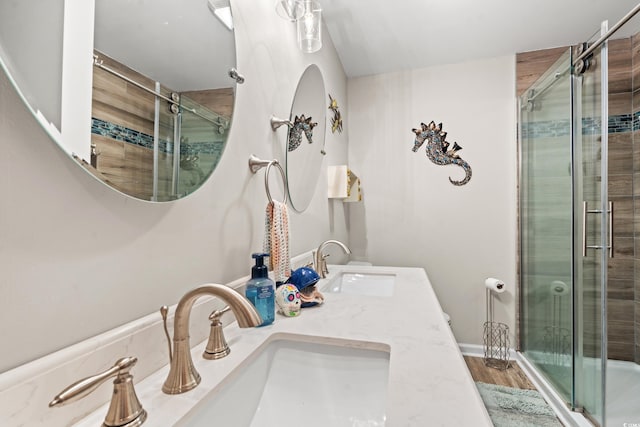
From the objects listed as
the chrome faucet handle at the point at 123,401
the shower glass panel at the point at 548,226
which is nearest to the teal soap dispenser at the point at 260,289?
the chrome faucet handle at the point at 123,401

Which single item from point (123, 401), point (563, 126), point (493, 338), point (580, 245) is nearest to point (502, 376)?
point (493, 338)

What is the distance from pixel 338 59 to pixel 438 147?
102cm

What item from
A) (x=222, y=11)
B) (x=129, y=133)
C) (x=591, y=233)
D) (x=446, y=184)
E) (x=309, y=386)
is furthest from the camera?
(x=446, y=184)

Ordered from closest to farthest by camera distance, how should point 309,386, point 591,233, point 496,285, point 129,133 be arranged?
point 129,133
point 309,386
point 591,233
point 496,285

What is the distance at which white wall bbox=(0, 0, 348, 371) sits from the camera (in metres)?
0.33

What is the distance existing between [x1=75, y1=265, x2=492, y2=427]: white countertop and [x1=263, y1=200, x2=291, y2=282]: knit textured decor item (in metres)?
0.14

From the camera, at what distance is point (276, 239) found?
0.83 meters

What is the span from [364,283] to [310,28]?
3.89 ft

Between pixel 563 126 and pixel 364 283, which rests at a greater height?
pixel 563 126

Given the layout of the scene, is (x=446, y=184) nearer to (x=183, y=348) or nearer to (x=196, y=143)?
(x=196, y=143)

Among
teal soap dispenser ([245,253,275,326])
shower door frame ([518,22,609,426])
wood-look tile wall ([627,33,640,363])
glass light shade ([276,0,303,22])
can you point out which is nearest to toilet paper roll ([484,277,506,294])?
shower door frame ([518,22,609,426])

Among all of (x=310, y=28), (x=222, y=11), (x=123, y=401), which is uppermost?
(x=310, y=28)

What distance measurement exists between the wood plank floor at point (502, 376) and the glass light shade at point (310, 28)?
2.15 metres

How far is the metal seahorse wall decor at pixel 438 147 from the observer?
2207 mm
